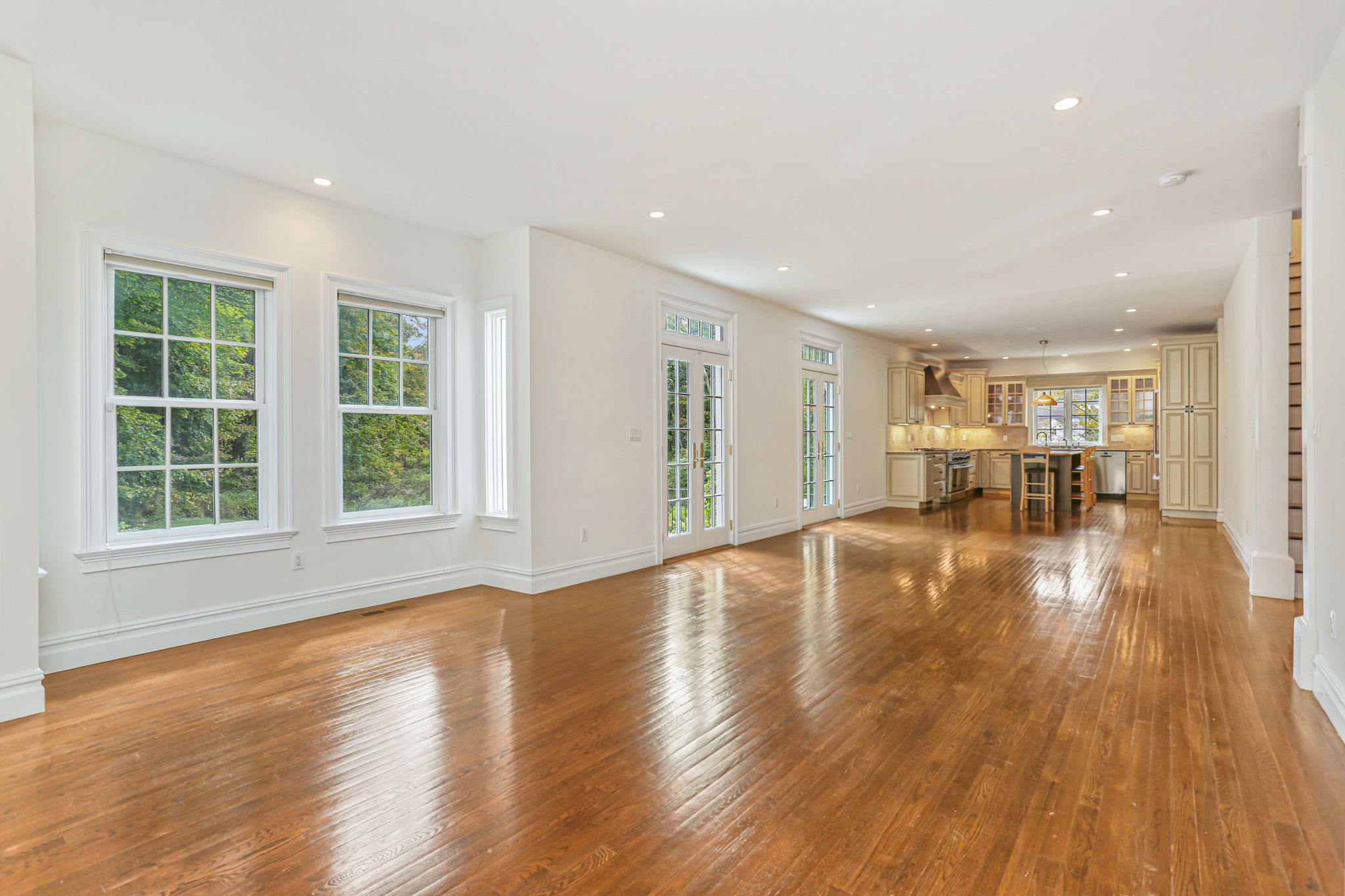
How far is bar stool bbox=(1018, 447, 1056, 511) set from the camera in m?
10.3

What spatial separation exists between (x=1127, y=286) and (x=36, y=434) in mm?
8864

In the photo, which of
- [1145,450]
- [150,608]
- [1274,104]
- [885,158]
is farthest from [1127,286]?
[150,608]

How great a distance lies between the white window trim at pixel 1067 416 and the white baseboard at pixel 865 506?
146 inches

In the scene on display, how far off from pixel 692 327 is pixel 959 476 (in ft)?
25.1

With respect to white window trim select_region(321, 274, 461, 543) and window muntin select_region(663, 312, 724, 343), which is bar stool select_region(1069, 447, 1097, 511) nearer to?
window muntin select_region(663, 312, 724, 343)

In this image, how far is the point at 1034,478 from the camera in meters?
10.6

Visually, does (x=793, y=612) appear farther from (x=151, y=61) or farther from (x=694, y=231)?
(x=151, y=61)

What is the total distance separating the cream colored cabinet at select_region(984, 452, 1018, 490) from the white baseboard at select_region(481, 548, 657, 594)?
9988 millimetres

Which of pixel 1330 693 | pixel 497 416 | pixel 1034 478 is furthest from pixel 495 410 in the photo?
pixel 1034 478

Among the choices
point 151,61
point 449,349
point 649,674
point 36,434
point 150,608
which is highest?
point 151,61

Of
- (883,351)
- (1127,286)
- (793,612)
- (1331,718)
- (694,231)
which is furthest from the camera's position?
(883,351)

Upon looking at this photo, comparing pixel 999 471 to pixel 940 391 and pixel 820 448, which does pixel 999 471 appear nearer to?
pixel 940 391

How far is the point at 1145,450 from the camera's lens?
11914mm

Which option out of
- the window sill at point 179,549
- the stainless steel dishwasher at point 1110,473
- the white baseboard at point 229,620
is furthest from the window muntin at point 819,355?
the window sill at point 179,549
